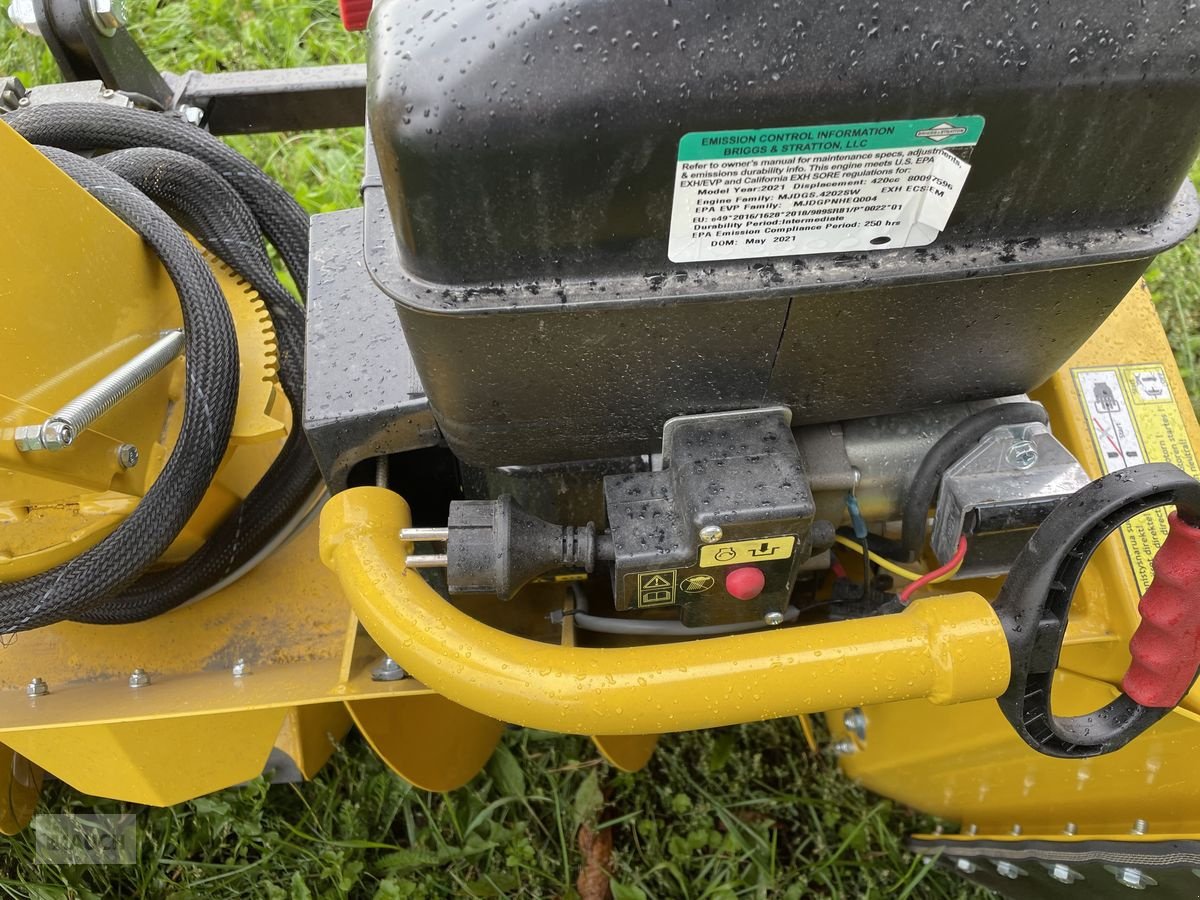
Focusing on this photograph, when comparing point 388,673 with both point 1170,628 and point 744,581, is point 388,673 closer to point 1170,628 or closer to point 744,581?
point 744,581

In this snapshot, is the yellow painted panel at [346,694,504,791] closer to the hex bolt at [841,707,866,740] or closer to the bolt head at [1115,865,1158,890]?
the hex bolt at [841,707,866,740]

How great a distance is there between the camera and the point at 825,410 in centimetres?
84

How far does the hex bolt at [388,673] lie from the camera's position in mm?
989

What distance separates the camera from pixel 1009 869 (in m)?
1.20

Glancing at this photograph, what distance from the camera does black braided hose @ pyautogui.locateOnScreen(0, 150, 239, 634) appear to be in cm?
95

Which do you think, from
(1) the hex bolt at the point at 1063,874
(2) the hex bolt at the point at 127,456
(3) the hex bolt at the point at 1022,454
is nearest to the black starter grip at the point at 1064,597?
Result: (3) the hex bolt at the point at 1022,454

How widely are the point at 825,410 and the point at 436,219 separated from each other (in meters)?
0.42

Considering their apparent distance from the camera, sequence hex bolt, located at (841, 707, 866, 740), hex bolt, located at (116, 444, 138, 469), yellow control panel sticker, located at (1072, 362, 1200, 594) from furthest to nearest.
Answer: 1. hex bolt, located at (841, 707, 866, 740)
2. yellow control panel sticker, located at (1072, 362, 1200, 594)
3. hex bolt, located at (116, 444, 138, 469)

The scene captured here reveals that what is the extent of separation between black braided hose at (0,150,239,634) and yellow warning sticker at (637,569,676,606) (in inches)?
20.0

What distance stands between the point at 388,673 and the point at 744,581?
42 centimetres

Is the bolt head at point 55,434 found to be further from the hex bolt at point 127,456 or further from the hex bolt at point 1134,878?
the hex bolt at point 1134,878

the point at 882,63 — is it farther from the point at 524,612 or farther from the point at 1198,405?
the point at 1198,405

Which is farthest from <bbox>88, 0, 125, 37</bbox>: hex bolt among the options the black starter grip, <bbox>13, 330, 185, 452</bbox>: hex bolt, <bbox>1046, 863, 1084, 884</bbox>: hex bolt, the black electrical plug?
<bbox>1046, 863, 1084, 884</bbox>: hex bolt

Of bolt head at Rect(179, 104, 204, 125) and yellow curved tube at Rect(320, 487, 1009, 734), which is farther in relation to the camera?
bolt head at Rect(179, 104, 204, 125)
